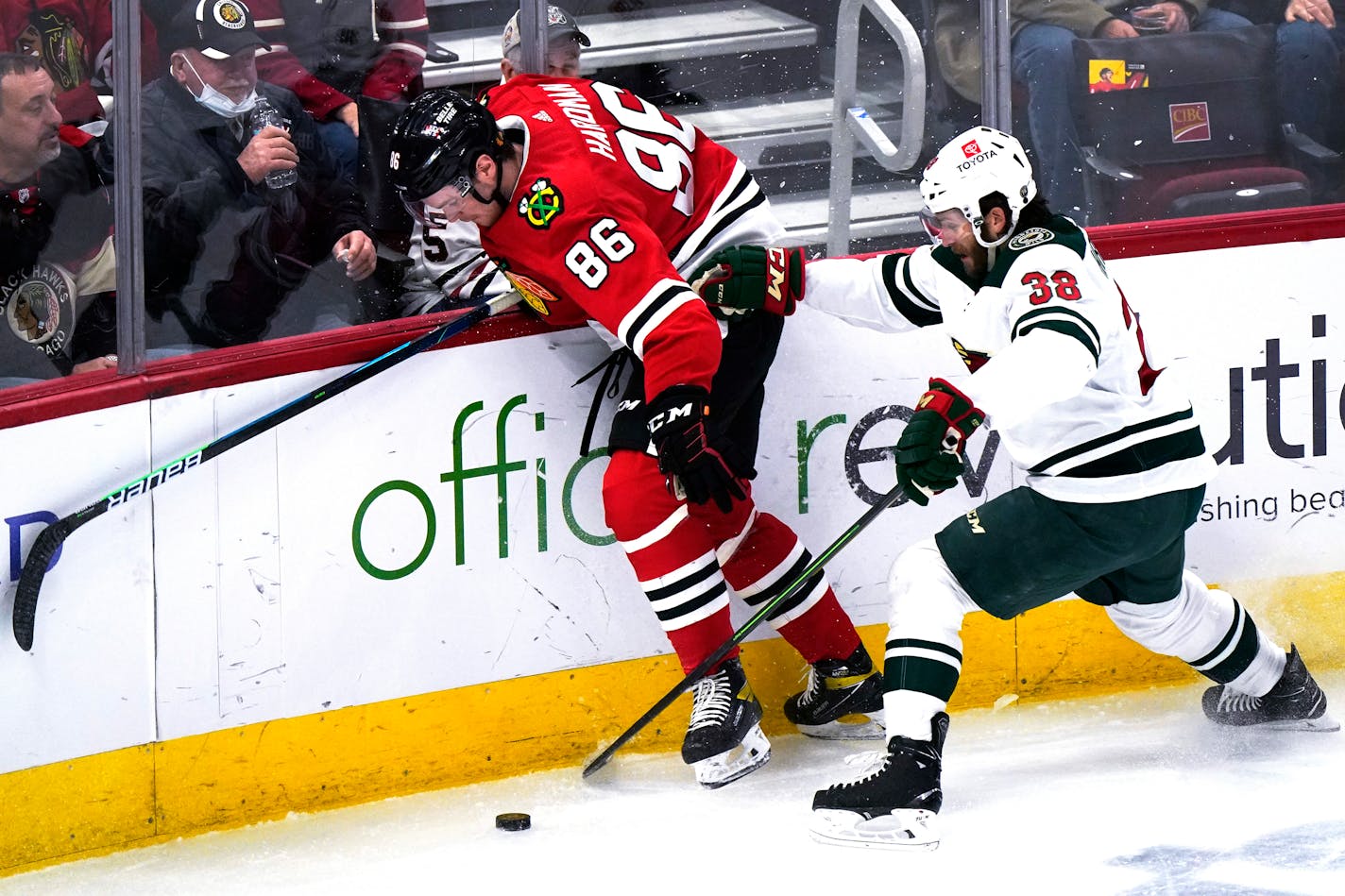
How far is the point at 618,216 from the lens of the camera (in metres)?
3.21

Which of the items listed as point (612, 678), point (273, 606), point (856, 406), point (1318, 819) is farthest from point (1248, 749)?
point (273, 606)

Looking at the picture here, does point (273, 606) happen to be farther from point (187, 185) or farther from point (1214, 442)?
point (1214, 442)

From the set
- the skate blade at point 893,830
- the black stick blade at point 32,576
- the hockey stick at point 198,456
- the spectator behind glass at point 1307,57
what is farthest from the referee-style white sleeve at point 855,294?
the black stick blade at point 32,576

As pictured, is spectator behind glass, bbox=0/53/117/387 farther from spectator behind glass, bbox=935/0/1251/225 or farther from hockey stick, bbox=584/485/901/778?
spectator behind glass, bbox=935/0/1251/225

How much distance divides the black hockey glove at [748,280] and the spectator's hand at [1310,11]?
4.06ft

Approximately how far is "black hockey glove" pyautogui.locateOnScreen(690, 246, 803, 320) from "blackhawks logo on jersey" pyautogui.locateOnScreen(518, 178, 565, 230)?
0.37 meters

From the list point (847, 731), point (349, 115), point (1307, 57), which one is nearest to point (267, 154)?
point (349, 115)

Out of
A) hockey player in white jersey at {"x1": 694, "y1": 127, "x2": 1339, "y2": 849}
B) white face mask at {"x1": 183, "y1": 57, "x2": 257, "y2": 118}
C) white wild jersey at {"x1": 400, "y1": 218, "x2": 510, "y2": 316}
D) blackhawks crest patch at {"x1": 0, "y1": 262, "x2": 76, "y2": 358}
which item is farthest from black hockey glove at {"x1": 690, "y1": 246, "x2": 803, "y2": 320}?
blackhawks crest patch at {"x1": 0, "y1": 262, "x2": 76, "y2": 358}

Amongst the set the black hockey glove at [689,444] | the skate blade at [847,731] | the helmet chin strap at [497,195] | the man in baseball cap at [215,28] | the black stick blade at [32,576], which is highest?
the man in baseball cap at [215,28]

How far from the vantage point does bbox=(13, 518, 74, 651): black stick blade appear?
3.05 meters

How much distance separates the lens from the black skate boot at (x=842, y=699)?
3691mm

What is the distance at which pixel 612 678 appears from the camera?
3.68m

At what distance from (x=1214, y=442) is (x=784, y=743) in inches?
43.3

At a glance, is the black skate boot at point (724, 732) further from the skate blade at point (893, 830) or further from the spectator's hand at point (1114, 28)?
the spectator's hand at point (1114, 28)
